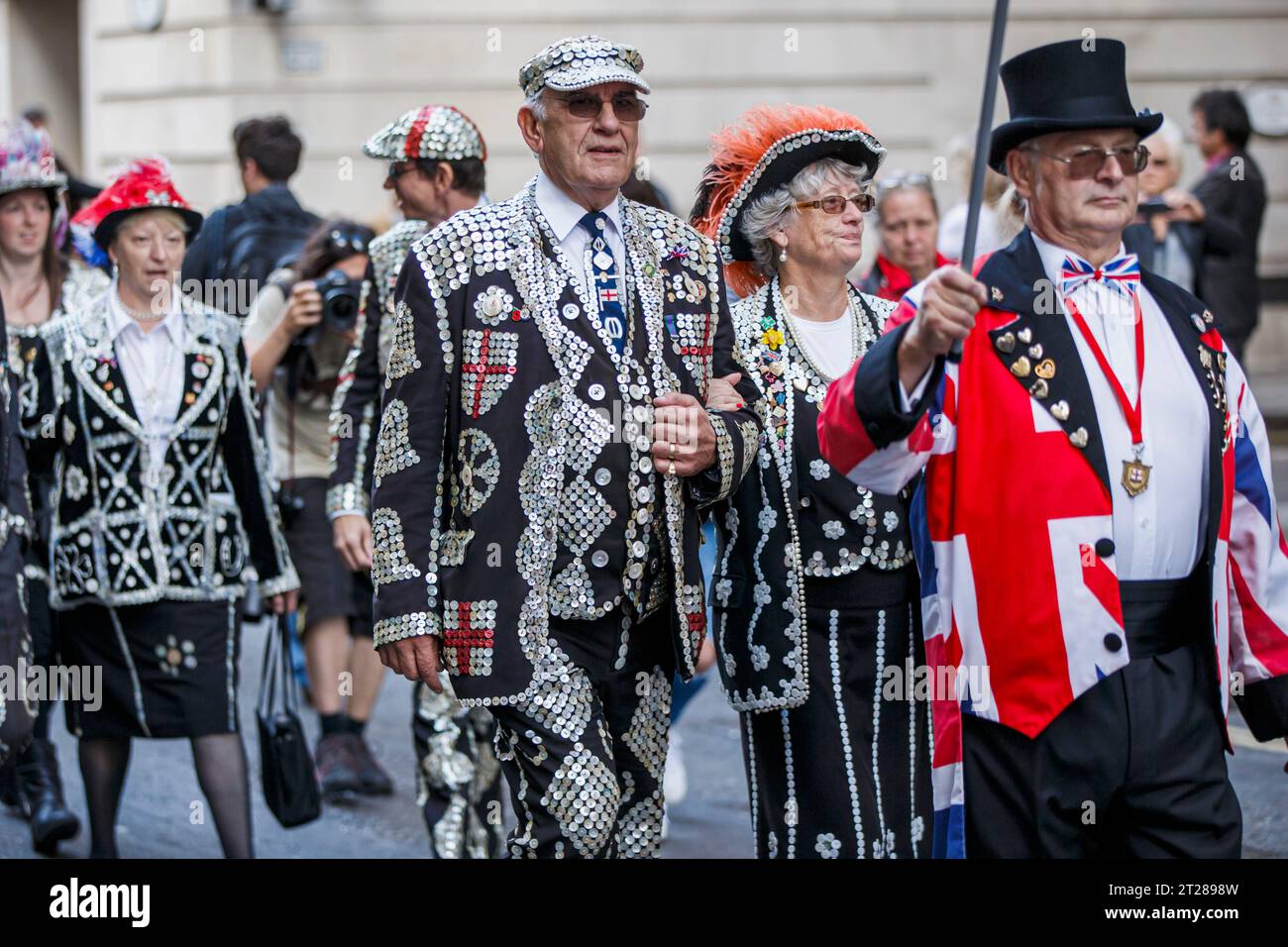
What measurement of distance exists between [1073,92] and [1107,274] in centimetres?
37

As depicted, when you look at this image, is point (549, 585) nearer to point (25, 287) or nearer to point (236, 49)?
point (25, 287)

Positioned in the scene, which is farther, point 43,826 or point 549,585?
point 43,826

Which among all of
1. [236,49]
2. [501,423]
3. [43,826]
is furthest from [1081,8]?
[501,423]

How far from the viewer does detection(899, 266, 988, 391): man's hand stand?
3.59 m

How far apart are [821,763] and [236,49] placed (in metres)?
12.7

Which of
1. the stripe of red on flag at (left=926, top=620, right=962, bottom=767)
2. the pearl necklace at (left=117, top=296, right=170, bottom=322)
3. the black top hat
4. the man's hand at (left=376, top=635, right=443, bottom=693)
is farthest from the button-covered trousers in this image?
the pearl necklace at (left=117, top=296, right=170, bottom=322)

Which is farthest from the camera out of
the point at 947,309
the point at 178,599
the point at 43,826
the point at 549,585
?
the point at 43,826

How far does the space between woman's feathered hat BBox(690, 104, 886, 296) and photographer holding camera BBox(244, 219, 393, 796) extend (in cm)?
228

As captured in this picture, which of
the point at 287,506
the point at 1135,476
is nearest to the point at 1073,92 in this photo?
the point at 1135,476

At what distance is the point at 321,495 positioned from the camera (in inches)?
311

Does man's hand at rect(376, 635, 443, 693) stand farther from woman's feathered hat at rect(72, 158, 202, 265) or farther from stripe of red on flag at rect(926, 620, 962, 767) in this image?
woman's feathered hat at rect(72, 158, 202, 265)

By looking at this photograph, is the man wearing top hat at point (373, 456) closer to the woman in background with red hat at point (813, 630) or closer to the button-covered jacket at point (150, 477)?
the button-covered jacket at point (150, 477)

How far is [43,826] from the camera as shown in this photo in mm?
6848

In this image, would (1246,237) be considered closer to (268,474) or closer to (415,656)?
(268,474)
